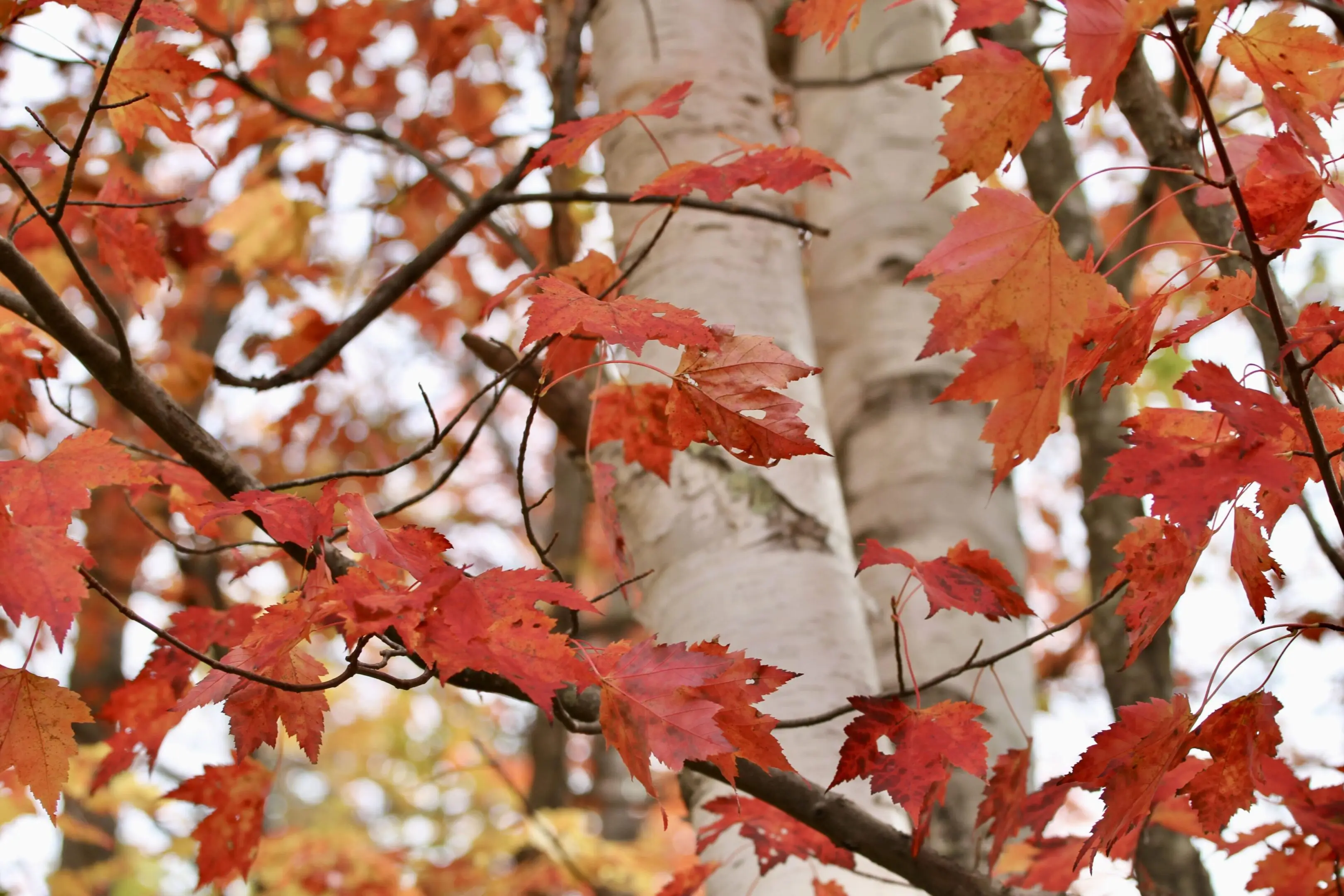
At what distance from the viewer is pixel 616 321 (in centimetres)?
88

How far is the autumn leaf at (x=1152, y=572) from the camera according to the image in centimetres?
84

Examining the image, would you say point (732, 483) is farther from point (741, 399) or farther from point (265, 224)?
point (265, 224)

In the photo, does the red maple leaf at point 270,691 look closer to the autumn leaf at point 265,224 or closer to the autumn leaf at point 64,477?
the autumn leaf at point 64,477

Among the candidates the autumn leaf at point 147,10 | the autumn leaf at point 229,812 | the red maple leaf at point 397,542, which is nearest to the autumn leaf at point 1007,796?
the red maple leaf at point 397,542

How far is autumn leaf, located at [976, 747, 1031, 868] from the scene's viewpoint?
3.54ft

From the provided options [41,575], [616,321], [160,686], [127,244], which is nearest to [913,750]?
[616,321]

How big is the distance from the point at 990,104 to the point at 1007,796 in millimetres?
731

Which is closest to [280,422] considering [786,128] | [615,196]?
[786,128]

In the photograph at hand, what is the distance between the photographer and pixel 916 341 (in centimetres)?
188

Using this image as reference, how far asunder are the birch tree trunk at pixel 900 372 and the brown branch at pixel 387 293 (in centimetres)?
79

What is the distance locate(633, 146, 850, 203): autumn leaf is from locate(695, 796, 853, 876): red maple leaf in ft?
2.44

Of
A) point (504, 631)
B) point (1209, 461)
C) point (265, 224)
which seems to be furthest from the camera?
point (265, 224)

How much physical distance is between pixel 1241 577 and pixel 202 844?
4.41ft

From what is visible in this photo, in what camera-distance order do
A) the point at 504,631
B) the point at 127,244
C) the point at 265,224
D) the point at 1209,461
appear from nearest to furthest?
the point at 1209,461, the point at 504,631, the point at 127,244, the point at 265,224
